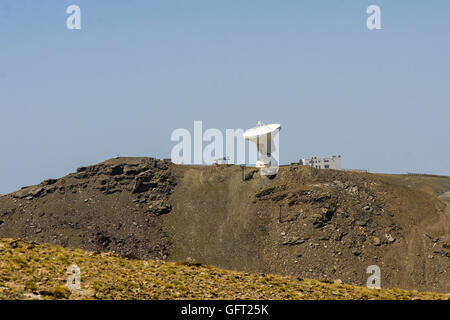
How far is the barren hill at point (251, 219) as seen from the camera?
349 ft

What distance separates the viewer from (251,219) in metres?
119

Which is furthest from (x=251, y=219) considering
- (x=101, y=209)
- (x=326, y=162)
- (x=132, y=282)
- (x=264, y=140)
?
(x=132, y=282)

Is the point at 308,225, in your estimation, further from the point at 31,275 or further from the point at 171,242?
the point at 31,275

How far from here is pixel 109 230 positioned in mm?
114250

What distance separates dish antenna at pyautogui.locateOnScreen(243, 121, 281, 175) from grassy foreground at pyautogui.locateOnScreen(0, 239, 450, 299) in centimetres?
6352

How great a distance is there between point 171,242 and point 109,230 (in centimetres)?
955

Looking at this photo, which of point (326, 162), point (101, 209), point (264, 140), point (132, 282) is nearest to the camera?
point (132, 282)

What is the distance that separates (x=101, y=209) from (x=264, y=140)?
28.1 metres

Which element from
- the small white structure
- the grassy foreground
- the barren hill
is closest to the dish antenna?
the barren hill

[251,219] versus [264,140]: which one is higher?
[264,140]

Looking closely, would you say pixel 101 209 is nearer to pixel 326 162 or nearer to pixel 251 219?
pixel 251 219

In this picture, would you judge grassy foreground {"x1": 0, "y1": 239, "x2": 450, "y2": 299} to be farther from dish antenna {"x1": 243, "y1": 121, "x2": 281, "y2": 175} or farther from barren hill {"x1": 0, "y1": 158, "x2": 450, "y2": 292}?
dish antenna {"x1": 243, "y1": 121, "x2": 281, "y2": 175}

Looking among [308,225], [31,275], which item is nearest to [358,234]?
[308,225]
